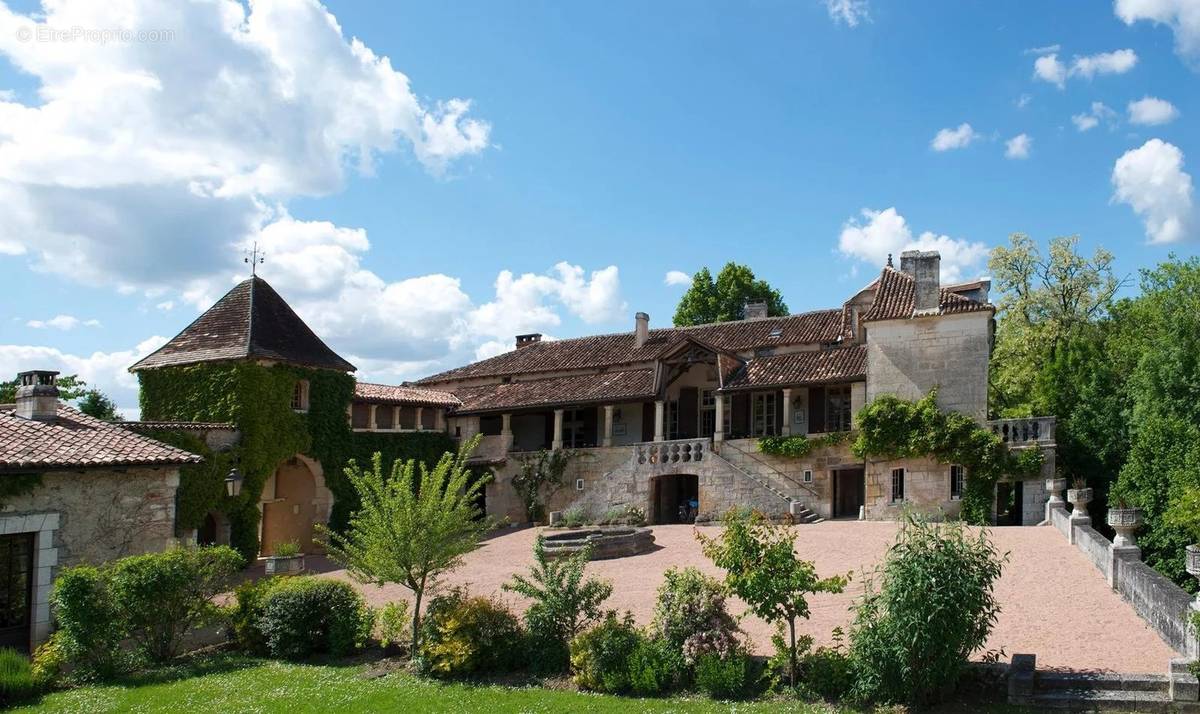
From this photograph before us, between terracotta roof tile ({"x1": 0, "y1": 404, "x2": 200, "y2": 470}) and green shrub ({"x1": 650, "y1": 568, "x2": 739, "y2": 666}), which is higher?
terracotta roof tile ({"x1": 0, "y1": 404, "x2": 200, "y2": 470})

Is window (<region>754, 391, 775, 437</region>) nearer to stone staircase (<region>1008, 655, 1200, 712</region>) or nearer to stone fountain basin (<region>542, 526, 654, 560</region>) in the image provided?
stone fountain basin (<region>542, 526, 654, 560</region>)

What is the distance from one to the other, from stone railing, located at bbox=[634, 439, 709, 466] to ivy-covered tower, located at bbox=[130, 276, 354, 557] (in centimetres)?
900

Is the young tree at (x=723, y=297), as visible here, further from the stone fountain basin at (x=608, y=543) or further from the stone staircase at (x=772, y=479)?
the stone fountain basin at (x=608, y=543)

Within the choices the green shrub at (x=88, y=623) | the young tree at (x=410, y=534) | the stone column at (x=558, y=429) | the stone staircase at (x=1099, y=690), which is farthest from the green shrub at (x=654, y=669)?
the stone column at (x=558, y=429)

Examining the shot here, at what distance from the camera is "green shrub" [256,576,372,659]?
43.5 ft

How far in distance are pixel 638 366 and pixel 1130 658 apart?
22512 mm

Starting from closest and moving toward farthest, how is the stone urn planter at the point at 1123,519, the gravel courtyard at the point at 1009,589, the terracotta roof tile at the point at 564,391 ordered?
the gravel courtyard at the point at 1009,589 → the stone urn planter at the point at 1123,519 → the terracotta roof tile at the point at 564,391

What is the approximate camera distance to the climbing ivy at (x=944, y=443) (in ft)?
78.2

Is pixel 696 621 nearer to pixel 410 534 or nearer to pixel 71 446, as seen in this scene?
pixel 410 534

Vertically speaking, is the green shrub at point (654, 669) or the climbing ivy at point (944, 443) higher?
the climbing ivy at point (944, 443)

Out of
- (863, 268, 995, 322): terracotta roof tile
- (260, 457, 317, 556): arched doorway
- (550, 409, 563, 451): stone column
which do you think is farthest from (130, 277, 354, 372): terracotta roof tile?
(863, 268, 995, 322): terracotta roof tile

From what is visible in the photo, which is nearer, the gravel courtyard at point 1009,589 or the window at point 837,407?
the gravel courtyard at point 1009,589

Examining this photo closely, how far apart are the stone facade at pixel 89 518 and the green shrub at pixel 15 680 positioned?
5.63 ft

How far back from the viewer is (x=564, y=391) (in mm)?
31312
